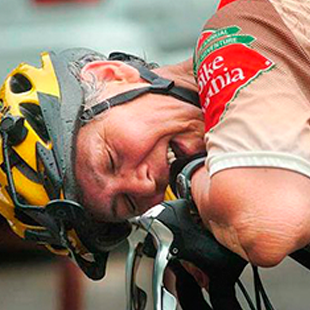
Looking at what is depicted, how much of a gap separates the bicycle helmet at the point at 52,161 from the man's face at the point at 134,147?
0.09 feet

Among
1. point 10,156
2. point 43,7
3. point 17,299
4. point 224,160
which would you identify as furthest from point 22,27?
point 224,160

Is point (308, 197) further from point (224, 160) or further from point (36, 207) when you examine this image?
point (36, 207)

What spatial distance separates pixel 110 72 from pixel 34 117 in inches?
8.6

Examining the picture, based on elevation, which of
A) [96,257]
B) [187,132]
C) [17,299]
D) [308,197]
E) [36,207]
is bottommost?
[17,299]

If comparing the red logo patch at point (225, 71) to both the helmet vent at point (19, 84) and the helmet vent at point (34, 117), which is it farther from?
the helmet vent at point (19, 84)

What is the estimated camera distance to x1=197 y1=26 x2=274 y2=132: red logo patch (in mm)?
1605

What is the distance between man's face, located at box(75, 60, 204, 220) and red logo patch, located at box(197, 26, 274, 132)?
0.20 m

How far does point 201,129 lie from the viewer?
1922 millimetres

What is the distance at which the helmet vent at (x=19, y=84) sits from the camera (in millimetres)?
2080

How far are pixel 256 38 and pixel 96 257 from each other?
0.68 m

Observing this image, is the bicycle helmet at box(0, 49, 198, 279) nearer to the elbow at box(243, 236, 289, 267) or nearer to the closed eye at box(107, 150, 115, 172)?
the closed eye at box(107, 150, 115, 172)

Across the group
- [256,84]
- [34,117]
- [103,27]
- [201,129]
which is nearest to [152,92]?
[201,129]

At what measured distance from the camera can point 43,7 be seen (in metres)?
2.69

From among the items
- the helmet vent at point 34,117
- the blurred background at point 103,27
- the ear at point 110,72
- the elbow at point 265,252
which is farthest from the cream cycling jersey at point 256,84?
the blurred background at point 103,27
